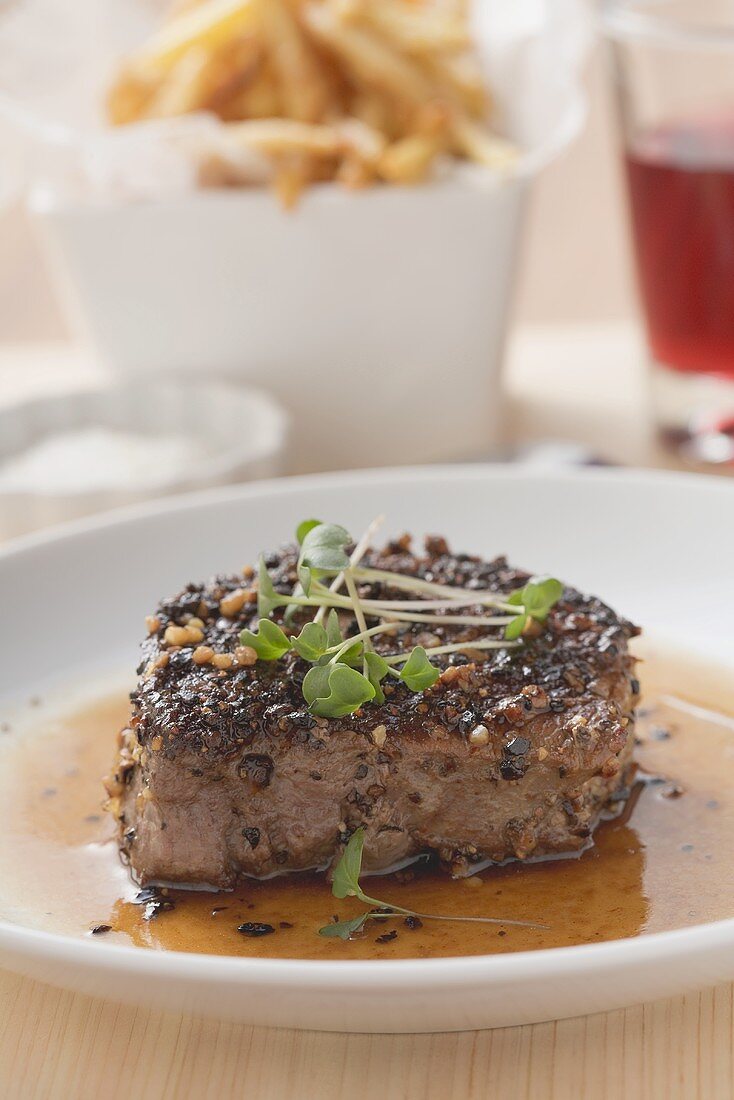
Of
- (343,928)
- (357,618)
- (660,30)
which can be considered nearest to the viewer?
(343,928)

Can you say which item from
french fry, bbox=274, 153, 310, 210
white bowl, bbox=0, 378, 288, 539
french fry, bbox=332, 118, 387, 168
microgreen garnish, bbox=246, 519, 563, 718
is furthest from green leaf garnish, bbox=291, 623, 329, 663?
french fry, bbox=332, 118, 387, 168

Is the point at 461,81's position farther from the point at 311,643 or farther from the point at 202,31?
the point at 311,643

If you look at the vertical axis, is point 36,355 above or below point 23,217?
below

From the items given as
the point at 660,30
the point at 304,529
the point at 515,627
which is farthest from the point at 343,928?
the point at 660,30

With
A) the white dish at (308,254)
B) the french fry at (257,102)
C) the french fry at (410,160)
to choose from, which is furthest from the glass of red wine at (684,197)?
the french fry at (257,102)

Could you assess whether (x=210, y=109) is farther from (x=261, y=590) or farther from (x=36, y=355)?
(x=261, y=590)

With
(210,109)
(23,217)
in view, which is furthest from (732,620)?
(23,217)
